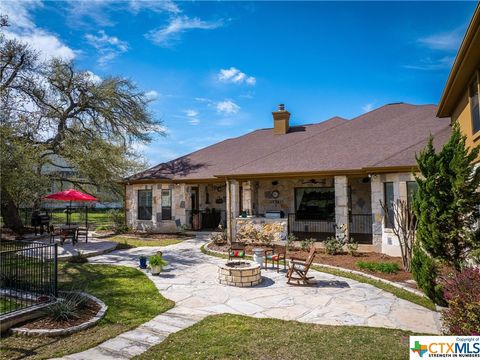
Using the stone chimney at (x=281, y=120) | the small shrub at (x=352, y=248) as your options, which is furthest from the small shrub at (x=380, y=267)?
the stone chimney at (x=281, y=120)

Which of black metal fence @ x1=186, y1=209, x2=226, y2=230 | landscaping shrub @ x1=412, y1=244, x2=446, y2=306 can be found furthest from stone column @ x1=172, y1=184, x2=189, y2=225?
landscaping shrub @ x1=412, y1=244, x2=446, y2=306

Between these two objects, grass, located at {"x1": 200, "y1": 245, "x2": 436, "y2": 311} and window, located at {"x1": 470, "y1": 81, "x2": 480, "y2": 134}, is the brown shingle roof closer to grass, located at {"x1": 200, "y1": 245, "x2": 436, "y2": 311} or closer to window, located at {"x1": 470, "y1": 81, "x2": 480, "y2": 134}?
window, located at {"x1": 470, "y1": 81, "x2": 480, "y2": 134}

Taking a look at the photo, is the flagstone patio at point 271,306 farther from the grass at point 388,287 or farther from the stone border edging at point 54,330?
the stone border edging at point 54,330

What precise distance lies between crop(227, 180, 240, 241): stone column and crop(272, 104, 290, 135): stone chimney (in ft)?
23.2

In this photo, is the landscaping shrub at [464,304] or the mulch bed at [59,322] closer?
the landscaping shrub at [464,304]

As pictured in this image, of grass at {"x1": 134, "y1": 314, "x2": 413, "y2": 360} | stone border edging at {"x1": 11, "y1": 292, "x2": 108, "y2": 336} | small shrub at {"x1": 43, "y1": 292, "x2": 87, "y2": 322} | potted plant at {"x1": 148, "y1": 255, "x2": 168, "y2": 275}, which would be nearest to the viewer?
grass at {"x1": 134, "y1": 314, "x2": 413, "y2": 360}

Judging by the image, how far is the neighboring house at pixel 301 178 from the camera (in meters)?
12.7

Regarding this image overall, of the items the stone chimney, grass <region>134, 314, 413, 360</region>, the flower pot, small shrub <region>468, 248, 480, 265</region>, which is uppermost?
the stone chimney

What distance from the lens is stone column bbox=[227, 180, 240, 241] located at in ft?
49.7

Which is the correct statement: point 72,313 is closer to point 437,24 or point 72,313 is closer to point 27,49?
point 437,24

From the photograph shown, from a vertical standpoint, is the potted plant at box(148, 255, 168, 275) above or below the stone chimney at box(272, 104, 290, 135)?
below

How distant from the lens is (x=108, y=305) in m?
7.17

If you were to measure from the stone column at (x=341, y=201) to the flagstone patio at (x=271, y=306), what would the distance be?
3684 mm

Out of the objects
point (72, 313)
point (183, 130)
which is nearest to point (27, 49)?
point (183, 130)
